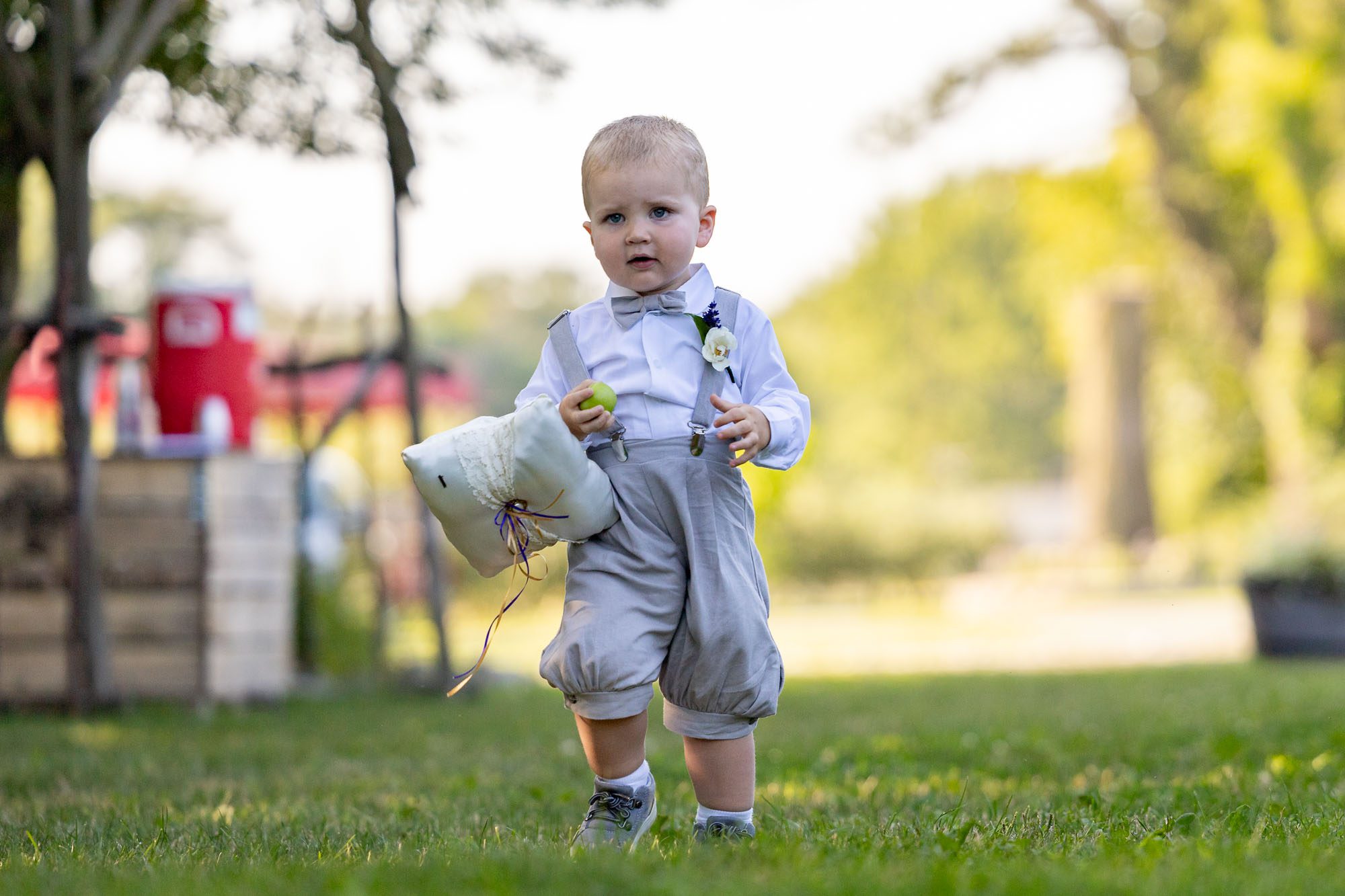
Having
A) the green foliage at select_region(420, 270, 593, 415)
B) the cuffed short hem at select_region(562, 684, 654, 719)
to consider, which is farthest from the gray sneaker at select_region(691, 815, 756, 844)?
the green foliage at select_region(420, 270, 593, 415)

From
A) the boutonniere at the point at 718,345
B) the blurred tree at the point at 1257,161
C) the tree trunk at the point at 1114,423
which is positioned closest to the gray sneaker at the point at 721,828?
the boutonniere at the point at 718,345

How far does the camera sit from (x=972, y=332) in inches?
1978

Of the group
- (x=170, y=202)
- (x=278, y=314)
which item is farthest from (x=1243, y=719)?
(x=170, y=202)

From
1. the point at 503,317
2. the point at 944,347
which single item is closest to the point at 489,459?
the point at 944,347

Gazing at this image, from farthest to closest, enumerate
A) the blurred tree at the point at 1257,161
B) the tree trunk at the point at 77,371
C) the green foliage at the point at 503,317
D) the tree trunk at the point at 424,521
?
the green foliage at the point at 503,317
the blurred tree at the point at 1257,161
the tree trunk at the point at 424,521
the tree trunk at the point at 77,371

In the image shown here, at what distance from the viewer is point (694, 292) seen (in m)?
3.27

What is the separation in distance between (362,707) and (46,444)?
6.53 meters

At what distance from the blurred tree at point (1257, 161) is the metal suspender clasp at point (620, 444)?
18407 mm

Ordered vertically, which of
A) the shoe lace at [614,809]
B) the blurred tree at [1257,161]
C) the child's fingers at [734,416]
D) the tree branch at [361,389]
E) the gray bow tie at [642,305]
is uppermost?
the blurred tree at [1257,161]

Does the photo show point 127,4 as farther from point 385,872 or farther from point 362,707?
point 385,872

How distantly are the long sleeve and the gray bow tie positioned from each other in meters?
0.16

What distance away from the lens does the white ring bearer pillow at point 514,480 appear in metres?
2.96

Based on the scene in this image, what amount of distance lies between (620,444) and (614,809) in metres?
0.75

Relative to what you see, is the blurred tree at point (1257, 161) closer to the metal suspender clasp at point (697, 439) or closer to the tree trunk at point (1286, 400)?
the tree trunk at point (1286, 400)
